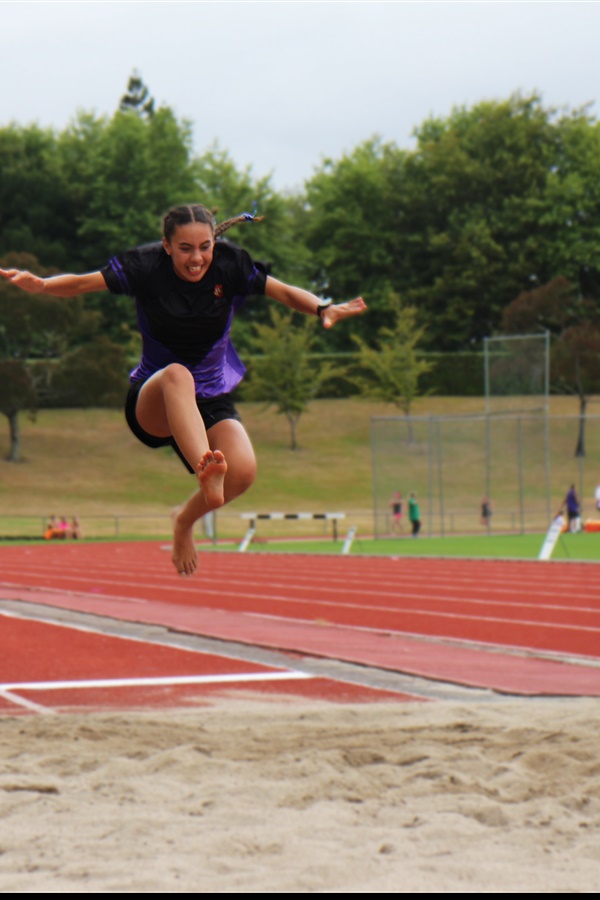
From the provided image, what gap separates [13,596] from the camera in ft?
56.6

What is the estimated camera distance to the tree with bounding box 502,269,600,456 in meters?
43.8

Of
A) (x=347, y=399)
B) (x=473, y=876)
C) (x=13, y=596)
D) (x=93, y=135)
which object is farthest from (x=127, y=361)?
(x=473, y=876)

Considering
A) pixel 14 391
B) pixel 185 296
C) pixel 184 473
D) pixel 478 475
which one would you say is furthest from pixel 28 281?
pixel 184 473

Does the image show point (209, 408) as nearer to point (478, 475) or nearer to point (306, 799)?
point (306, 799)

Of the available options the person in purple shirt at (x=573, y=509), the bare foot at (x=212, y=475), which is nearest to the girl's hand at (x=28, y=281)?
the bare foot at (x=212, y=475)

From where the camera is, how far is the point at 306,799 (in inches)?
277

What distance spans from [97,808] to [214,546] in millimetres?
21243

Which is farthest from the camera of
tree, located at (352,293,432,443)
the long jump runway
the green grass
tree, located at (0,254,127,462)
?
tree, located at (352,293,432,443)

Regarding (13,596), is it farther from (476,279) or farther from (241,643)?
(476,279)

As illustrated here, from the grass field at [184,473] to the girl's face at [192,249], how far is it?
2772 cm

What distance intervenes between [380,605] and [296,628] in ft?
6.80

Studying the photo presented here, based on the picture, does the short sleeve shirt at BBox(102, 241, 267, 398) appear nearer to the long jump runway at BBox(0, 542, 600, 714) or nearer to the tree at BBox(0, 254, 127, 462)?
the long jump runway at BBox(0, 542, 600, 714)

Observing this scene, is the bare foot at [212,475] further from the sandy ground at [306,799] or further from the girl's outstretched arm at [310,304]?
the sandy ground at [306,799]

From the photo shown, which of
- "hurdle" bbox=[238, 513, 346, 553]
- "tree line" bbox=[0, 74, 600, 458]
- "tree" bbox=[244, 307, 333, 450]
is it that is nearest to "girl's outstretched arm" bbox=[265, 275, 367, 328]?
"hurdle" bbox=[238, 513, 346, 553]
